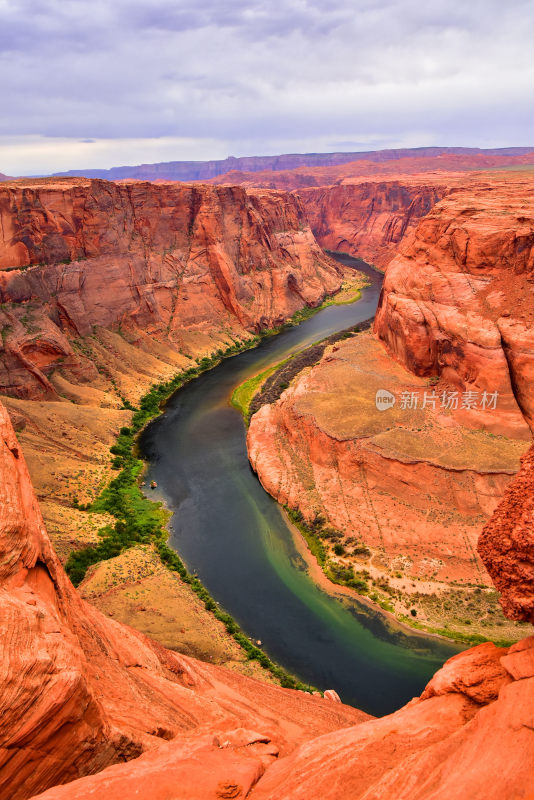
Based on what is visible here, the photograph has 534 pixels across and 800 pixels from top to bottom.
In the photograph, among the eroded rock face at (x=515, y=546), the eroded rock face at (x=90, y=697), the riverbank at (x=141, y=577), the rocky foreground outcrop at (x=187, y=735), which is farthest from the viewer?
the riverbank at (x=141, y=577)

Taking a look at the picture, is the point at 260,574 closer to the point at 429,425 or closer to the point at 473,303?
the point at 429,425

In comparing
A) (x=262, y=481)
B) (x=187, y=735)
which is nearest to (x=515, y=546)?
(x=187, y=735)

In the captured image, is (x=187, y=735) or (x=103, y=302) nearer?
(x=187, y=735)

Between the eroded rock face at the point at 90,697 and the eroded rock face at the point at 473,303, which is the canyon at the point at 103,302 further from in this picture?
the eroded rock face at the point at 473,303

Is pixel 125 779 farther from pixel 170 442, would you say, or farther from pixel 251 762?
pixel 170 442

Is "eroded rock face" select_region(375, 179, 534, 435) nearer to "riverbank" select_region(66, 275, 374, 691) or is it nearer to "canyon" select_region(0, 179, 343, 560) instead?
"riverbank" select_region(66, 275, 374, 691)

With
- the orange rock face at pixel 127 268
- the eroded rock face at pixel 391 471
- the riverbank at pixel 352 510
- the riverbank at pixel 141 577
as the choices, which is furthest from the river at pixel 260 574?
the orange rock face at pixel 127 268
